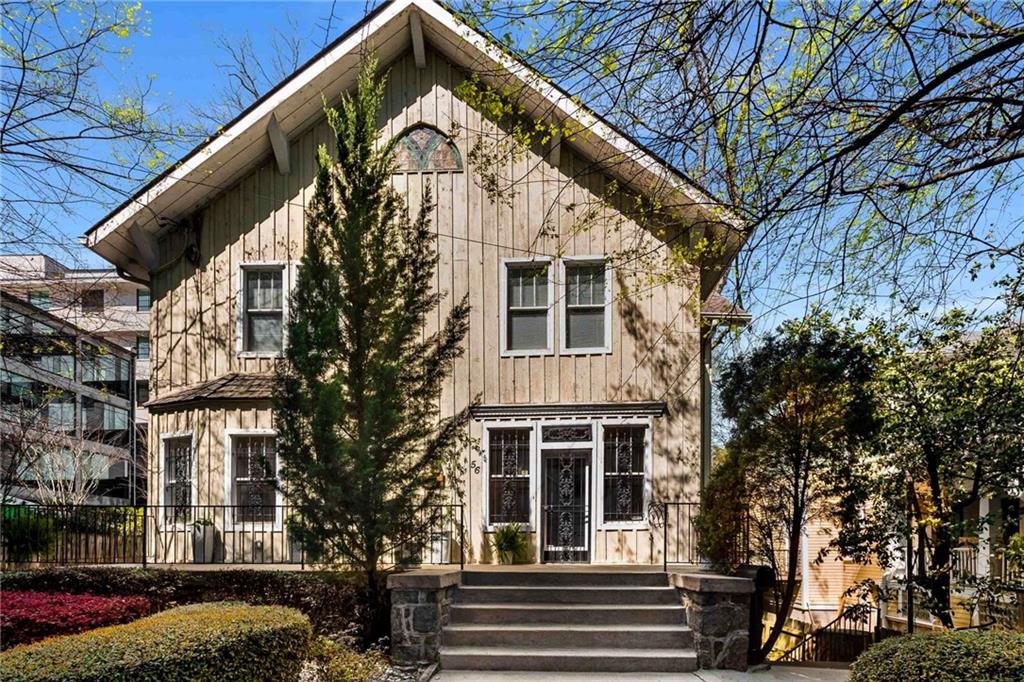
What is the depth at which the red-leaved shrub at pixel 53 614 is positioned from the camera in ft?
26.2

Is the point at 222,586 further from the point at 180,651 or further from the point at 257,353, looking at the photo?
the point at 180,651

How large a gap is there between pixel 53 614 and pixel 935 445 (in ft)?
34.0

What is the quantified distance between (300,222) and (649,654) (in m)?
8.25

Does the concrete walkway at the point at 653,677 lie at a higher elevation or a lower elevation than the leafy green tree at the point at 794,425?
lower

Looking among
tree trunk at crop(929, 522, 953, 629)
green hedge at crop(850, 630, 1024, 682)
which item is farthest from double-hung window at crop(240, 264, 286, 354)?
tree trunk at crop(929, 522, 953, 629)

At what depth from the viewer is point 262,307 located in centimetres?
1291

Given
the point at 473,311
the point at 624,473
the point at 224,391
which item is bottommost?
A: the point at 624,473

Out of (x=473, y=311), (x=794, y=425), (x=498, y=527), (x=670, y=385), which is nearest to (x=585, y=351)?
(x=670, y=385)

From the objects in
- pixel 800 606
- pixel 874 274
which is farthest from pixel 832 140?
pixel 800 606

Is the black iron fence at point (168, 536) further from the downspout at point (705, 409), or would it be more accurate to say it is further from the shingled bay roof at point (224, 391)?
the downspout at point (705, 409)

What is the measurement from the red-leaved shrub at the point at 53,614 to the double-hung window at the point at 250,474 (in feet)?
10.9

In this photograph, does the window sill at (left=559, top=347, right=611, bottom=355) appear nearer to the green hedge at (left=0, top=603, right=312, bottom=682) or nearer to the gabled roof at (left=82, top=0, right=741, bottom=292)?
the gabled roof at (left=82, top=0, right=741, bottom=292)

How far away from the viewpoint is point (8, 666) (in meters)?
5.30

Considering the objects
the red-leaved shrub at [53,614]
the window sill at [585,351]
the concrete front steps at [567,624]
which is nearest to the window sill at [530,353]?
the window sill at [585,351]
